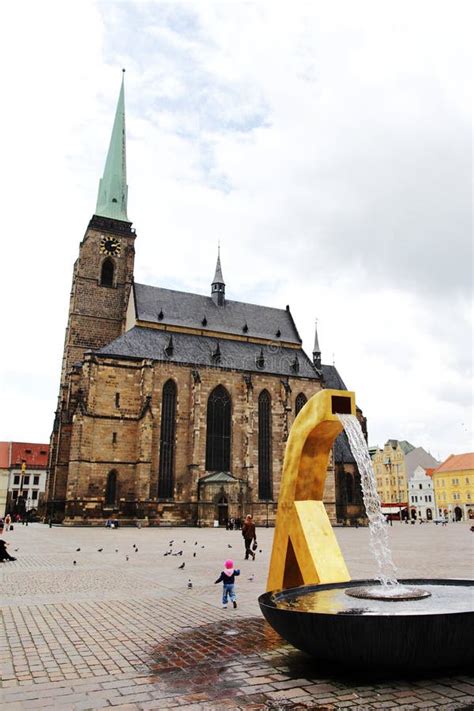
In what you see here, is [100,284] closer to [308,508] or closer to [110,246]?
[110,246]

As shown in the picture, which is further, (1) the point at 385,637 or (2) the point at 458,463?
(2) the point at 458,463

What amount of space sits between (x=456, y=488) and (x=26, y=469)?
63105mm

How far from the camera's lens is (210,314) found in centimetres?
5522

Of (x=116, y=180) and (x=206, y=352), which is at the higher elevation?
(x=116, y=180)

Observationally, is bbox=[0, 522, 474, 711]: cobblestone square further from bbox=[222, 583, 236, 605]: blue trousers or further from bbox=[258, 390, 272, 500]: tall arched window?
bbox=[258, 390, 272, 500]: tall arched window

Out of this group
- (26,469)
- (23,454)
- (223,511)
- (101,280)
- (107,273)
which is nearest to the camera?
(223,511)

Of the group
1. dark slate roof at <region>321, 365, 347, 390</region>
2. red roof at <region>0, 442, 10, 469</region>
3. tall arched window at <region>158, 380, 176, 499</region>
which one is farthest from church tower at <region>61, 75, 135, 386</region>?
red roof at <region>0, 442, 10, 469</region>

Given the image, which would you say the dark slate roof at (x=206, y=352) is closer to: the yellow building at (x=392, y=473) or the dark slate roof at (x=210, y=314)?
the dark slate roof at (x=210, y=314)

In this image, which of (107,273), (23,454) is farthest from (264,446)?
(23,454)

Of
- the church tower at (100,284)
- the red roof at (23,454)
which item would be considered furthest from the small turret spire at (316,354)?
the red roof at (23,454)

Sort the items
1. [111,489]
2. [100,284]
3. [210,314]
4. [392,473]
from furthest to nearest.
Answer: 1. [392,473]
2. [210,314]
3. [100,284]
4. [111,489]

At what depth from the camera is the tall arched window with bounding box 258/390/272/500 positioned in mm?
46844

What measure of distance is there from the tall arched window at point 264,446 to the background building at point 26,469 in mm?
41446

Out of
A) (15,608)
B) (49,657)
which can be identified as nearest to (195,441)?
(15,608)
